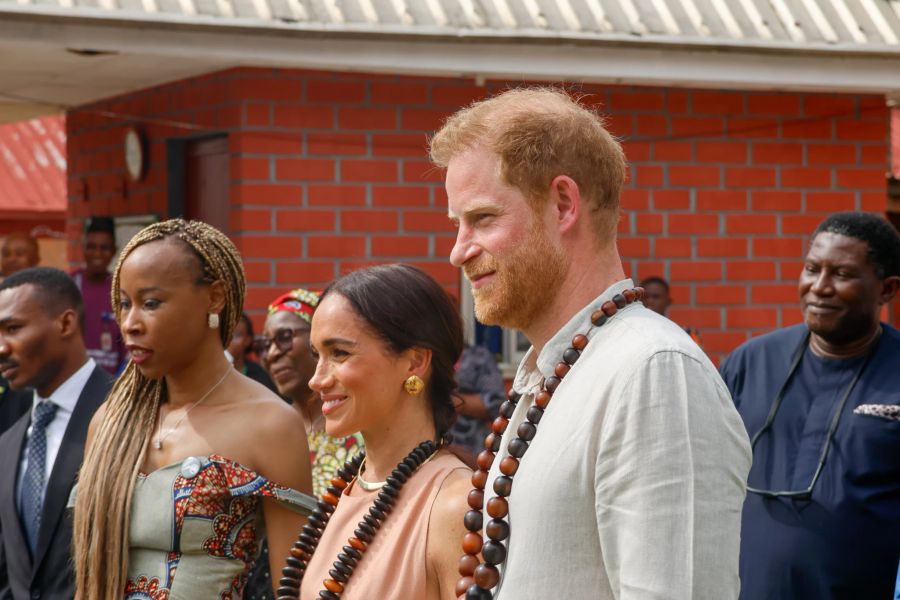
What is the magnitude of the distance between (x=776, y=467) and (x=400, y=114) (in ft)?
11.1

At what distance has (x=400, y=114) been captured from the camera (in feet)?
23.4

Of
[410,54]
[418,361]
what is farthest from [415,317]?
[410,54]

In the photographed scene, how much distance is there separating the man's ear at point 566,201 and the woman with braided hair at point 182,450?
5.51ft

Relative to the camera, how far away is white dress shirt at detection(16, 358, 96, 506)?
4324mm

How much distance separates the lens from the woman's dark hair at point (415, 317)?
329 centimetres

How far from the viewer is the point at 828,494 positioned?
4285mm

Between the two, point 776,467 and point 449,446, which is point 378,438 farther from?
point 776,467

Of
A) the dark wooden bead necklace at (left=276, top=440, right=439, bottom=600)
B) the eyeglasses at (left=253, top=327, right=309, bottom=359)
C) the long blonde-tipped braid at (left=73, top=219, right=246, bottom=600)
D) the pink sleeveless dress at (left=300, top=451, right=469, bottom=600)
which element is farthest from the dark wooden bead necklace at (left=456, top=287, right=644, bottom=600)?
the eyeglasses at (left=253, top=327, right=309, bottom=359)

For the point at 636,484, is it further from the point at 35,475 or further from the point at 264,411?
the point at 35,475

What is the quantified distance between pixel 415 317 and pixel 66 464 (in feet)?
5.02

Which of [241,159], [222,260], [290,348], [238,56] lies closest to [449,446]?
[222,260]

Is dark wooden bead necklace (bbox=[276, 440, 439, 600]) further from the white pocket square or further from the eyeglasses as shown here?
the eyeglasses

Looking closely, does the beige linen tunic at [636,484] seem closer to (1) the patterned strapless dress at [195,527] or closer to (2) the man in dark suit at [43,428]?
(1) the patterned strapless dress at [195,527]

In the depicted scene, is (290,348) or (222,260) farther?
(290,348)
